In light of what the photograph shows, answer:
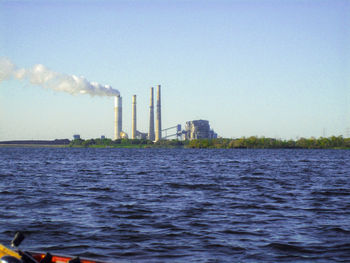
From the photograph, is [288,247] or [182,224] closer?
[288,247]

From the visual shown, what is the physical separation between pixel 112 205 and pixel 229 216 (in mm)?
7301

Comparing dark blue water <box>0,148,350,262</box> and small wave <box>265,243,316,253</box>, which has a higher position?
dark blue water <box>0,148,350,262</box>

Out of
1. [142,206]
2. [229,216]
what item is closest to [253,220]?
[229,216]

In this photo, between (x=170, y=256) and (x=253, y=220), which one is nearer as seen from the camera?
(x=170, y=256)

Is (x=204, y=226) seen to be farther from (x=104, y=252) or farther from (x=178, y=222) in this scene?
(x=104, y=252)

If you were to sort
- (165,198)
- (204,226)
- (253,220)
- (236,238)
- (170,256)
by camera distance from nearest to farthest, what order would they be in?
1. (170,256)
2. (236,238)
3. (204,226)
4. (253,220)
5. (165,198)

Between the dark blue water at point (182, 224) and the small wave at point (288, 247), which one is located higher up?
the dark blue water at point (182, 224)

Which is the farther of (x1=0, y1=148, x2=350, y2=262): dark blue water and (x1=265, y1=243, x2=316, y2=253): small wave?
(x1=265, y1=243, x2=316, y2=253): small wave

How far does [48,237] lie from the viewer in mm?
18094

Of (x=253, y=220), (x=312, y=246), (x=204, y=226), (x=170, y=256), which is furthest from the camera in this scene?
(x=253, y=220)

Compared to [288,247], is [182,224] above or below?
above

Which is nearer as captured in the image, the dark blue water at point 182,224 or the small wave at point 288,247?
the dark blue water at point 182,224

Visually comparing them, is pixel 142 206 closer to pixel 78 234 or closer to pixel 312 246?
pixel 78 234

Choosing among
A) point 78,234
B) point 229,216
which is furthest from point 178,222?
point 78,234
